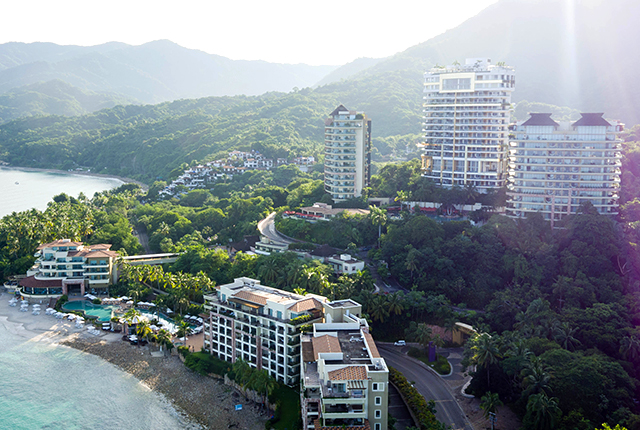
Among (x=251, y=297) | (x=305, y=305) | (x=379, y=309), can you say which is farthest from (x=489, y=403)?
(x=251, y=297)

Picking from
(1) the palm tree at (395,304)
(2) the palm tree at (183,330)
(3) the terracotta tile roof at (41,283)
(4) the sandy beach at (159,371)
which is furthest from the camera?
(3) the terracotta tile roof at (41,283)

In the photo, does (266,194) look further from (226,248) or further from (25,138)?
(25,138)

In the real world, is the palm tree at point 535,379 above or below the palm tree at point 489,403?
above

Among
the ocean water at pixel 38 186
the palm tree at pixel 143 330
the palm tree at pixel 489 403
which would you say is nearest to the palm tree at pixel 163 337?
the palm tree at pixel 143 330

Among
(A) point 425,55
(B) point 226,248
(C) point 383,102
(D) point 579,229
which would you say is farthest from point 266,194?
(A) point 425,55

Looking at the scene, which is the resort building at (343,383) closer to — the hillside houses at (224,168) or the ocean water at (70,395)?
the ocean water at (70,395)

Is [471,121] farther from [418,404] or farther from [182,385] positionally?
[182,385]

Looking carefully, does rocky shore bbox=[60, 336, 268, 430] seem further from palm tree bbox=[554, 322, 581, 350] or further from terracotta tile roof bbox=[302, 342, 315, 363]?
palm tree bbox=[554, 322, 581, 350]
